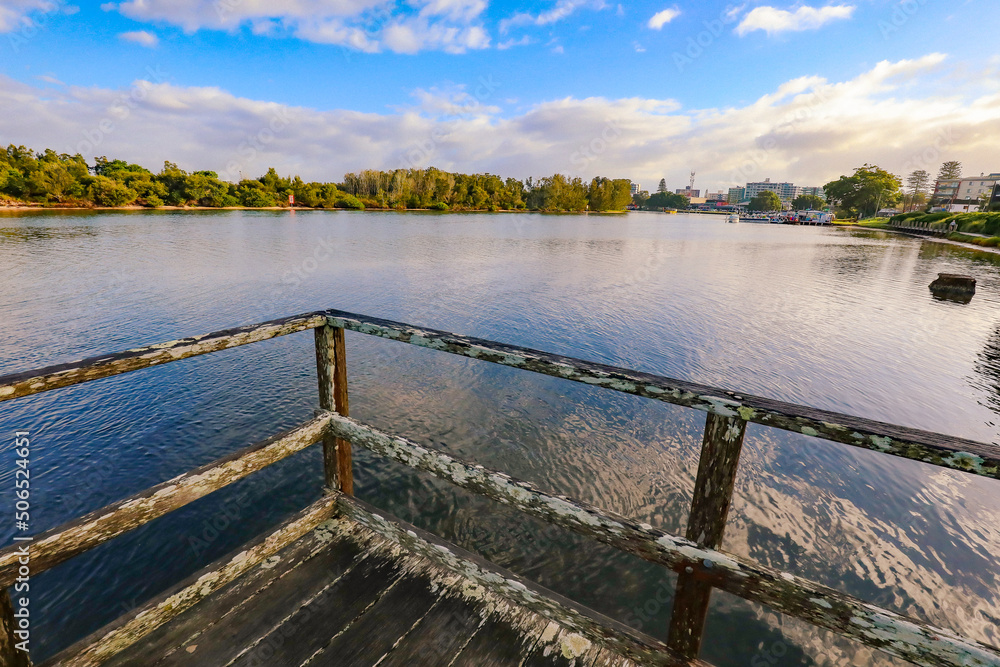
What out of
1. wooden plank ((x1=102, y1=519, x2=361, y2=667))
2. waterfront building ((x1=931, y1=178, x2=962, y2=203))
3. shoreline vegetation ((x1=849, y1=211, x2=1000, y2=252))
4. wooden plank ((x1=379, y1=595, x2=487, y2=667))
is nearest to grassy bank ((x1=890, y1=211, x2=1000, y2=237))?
shoreline vegetation ((x1=849, y1=211, x2=1000, y2=252))

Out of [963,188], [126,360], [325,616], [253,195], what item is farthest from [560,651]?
[963,188]

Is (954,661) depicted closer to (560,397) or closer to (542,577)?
(542,577)

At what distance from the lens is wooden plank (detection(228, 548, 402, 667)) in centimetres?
257

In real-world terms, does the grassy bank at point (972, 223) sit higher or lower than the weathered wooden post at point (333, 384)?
higher

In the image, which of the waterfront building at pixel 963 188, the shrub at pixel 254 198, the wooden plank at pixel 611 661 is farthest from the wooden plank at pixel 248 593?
the waterfront building at pixel 963 188

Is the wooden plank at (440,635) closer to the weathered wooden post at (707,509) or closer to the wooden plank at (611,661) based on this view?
the wooden plank at (611,661)

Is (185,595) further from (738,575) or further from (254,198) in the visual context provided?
(254,198)

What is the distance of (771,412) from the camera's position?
6.60 feet

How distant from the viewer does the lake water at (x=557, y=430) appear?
5.71 m

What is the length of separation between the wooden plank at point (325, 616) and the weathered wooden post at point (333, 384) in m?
0.74

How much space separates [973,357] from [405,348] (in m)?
18.9

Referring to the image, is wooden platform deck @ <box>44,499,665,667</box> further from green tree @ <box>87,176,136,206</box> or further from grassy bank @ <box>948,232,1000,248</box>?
green tree @ <box>87,176,136,206</box>

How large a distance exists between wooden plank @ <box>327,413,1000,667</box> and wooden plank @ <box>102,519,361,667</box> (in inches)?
39.9

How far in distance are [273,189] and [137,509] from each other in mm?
143851
